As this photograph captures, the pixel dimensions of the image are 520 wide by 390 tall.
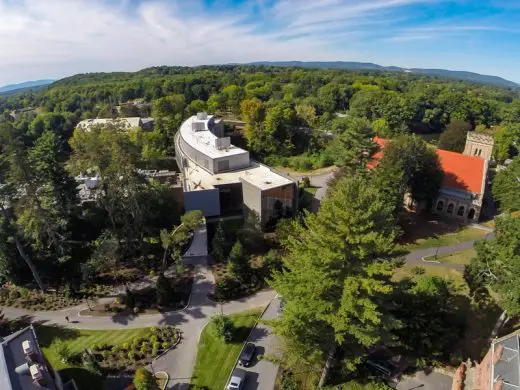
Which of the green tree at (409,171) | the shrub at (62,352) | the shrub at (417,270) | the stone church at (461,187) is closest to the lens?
the shrub at (62,352)

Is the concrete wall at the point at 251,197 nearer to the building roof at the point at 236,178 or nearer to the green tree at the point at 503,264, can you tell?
the building roof at the point at 236,178

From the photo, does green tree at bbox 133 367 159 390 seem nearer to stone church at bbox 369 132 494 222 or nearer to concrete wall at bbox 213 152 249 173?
concrete wall at bbox 213 152 249 173

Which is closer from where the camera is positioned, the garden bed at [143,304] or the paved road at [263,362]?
the paved road at [263,362]

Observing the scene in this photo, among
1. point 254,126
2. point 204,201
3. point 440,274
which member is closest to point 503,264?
point 440,274

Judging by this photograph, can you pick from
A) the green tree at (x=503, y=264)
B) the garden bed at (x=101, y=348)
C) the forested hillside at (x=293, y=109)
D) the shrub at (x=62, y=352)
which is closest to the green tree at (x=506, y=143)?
the forested hillside at (x=293, y=109)

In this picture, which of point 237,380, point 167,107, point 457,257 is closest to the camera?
point 237,380

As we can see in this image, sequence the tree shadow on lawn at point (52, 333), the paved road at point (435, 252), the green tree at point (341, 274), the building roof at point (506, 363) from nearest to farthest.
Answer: the building roof at point (506, 363)
the green tree at point (341, 274)
the tree shadow on lawn at point (52, 333)
the paved road at point (435, 252)

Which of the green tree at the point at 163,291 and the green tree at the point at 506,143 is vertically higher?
the green tree at the point at 506,143

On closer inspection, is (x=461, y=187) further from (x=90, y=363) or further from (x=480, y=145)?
(x=90, y=363)

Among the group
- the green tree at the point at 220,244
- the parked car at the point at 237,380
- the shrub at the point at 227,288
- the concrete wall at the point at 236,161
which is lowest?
the parked car at the point at 237,380
